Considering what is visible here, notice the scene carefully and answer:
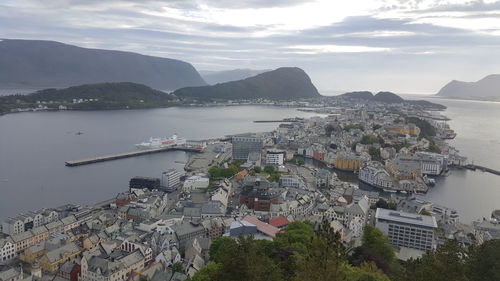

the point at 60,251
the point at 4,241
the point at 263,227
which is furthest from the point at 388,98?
the point at 4,241

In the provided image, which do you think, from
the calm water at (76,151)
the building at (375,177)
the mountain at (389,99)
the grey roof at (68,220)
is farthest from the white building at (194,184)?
the mountain at (389,99)

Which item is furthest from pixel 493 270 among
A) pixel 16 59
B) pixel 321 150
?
pixel 16 59

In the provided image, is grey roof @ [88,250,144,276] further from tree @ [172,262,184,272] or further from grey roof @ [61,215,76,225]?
grey roof @ [61,215,76,225]

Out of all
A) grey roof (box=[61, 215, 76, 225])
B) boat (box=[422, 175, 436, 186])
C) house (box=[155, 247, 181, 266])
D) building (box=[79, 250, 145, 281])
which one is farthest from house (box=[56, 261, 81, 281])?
boat (box=[422, 175, 436, 186])

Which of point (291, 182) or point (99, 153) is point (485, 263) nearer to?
point (291, 182)

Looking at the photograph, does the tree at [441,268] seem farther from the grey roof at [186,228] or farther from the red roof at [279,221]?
the grey roof at [186,228]
